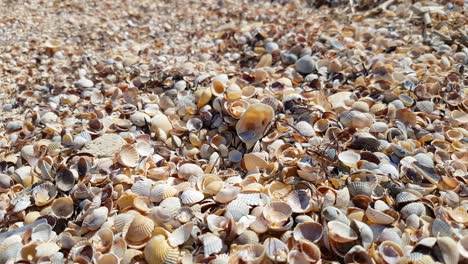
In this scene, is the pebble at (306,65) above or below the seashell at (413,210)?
above

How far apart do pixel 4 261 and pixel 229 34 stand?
3.01 meters

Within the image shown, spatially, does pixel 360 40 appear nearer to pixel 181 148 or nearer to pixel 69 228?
pixel 181 148

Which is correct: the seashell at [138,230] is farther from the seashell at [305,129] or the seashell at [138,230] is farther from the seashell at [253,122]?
the seashell at [305,129]

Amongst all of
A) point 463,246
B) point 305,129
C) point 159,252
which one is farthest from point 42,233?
point 463,246

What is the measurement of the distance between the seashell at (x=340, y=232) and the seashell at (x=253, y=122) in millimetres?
789

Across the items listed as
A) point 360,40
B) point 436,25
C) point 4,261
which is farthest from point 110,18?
point 4,261

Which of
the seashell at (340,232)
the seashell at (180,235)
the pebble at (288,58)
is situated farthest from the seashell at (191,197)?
the pebble at (288,58)

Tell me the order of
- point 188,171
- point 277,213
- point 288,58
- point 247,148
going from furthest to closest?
point 288,58 < point 247,148 < point 188,171 < point 277,213

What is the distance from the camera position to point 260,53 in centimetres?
369

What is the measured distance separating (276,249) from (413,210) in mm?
645

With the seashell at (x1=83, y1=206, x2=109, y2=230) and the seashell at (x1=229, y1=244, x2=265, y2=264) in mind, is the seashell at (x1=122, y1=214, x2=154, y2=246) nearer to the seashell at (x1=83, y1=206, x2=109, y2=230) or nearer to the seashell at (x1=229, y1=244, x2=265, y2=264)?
the seashell at (x1=83, y1=206, x2=109, y2=230)

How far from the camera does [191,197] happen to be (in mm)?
1970

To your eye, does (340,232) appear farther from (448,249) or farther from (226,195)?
(226,195)

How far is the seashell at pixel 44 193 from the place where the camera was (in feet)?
6.77
